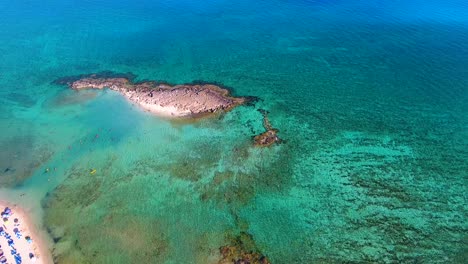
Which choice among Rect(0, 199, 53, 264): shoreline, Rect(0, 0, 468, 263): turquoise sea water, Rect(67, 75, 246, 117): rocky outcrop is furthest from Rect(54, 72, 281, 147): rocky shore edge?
Rect(0, 199, 53, 264): shoreline

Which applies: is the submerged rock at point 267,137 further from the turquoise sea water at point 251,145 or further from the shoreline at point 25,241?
the shoreline at point 25,241

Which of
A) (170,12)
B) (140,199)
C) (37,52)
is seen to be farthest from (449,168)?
(37,52)

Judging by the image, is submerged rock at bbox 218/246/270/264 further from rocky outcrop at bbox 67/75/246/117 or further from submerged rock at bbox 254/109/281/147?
rocky outcrop at bbox 67/75/246/117

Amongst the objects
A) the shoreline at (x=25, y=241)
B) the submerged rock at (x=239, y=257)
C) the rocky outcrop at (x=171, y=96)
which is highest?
the rocky outcrop at (x=171, y=96)

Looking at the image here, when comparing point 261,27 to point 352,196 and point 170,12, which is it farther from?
point 352,196

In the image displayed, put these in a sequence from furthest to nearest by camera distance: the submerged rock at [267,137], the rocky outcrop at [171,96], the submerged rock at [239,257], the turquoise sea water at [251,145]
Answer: the rocky outcrop at [171,96]
the submerged rock at [267,137]
the turquoise sea water at [251,145]
the submerged rock at [239,257]

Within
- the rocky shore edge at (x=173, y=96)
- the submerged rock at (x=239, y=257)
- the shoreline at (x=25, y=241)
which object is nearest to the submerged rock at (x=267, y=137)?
the rocky shore edge at (x=173, y=96)

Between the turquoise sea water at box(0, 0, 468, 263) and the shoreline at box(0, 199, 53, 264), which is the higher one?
the turquoise sea water at box(0, 0, 468, 263)
